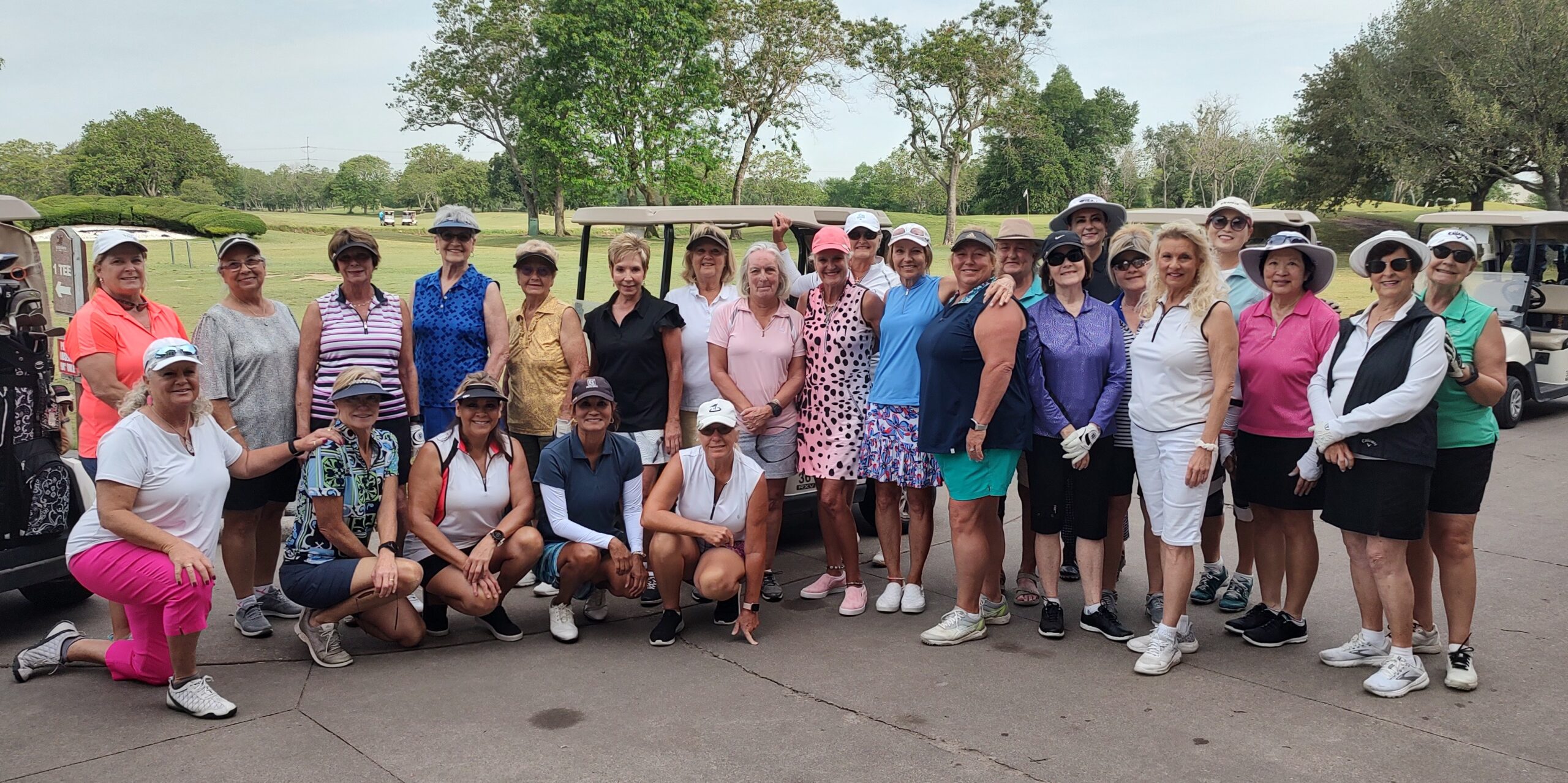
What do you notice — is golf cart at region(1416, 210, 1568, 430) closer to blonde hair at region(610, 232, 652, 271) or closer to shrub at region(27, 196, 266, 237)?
blonde hair at region(610, 232, 652, 271)

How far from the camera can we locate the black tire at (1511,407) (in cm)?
1138

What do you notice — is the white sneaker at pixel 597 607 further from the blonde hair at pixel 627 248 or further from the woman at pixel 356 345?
the blonde hair at pixel 627 248

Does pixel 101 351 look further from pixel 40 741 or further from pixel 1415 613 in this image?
pixel 1415 613

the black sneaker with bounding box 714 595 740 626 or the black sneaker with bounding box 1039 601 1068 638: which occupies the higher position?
the black sneaker with bounding box 1039 601 1068 638

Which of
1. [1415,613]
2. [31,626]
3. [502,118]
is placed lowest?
[31,626]

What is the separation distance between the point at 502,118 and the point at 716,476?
52.7m

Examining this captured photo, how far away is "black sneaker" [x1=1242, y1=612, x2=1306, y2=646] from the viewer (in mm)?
5039

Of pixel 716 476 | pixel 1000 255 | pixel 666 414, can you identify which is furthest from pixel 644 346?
pixel 1000 255

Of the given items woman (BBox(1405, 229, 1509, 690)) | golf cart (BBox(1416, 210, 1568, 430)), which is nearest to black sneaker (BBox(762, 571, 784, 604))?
woman (BBox(1405, 229, 1509, 690))

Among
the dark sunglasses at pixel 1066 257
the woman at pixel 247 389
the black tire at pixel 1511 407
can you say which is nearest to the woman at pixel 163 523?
the woman at pixel 247 389

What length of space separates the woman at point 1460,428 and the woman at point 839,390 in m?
2.53

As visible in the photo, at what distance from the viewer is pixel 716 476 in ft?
17.5

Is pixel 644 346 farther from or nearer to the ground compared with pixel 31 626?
farther from the ground

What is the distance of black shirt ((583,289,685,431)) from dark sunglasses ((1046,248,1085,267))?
6.49ft
